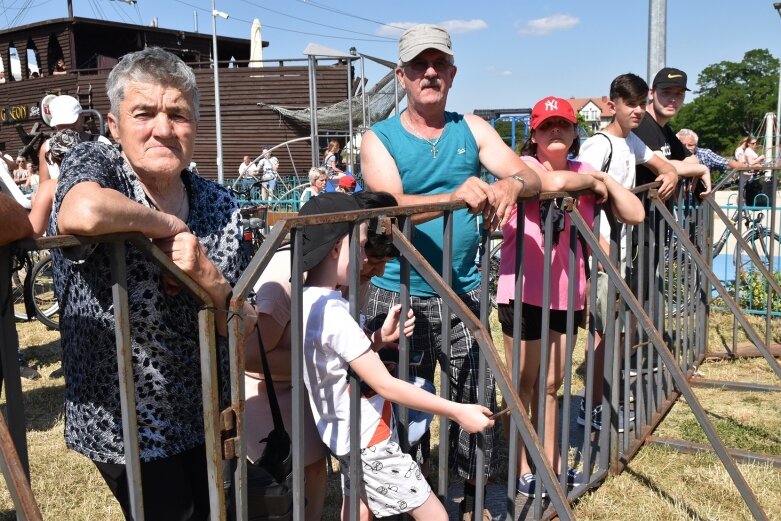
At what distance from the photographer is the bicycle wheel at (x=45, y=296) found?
6.94 m

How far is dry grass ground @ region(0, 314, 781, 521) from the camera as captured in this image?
3.39 m

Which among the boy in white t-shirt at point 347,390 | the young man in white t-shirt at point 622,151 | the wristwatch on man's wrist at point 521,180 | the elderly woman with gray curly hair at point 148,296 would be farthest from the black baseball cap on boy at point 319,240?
the young man in white t-shirt at point 622,151

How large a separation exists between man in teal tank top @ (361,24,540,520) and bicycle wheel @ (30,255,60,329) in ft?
16.2

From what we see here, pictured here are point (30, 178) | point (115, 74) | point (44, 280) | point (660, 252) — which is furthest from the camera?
point (30, 178)

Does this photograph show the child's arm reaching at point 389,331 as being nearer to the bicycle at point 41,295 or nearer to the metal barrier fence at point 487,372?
the metal barrier fence at point 487,372

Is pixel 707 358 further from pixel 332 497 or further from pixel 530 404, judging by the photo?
pixel 332 497

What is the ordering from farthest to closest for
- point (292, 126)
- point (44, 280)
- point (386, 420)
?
point (292, 126)
point (44, 280)
point (386, 420)

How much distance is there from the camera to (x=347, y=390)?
2197mm

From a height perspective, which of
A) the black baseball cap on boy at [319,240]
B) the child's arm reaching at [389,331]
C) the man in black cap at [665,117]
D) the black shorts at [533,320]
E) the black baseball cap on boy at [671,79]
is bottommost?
the black shorts at [533,320]

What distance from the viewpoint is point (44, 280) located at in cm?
945

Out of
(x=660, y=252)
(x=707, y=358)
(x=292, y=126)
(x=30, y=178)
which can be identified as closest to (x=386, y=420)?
(x=660, y=252)

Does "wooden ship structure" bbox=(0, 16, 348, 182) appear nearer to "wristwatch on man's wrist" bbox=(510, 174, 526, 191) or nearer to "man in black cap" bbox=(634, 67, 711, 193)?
"man in black cap" bbox=(634, 67, 711, 193)

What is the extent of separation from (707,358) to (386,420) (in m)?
4.46

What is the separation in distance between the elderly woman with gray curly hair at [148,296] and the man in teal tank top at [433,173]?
0.97 meters
